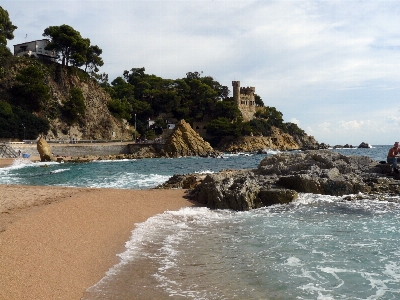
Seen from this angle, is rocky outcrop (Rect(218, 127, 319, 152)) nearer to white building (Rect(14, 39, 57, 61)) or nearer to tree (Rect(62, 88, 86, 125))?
tree (Rect(62, 88, 86, 125))

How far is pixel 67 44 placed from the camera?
213 ft

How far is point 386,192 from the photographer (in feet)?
52.5

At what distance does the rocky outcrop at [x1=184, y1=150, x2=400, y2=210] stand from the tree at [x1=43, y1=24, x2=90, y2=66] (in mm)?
53827

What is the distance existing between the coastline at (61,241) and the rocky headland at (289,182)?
6.76 feet

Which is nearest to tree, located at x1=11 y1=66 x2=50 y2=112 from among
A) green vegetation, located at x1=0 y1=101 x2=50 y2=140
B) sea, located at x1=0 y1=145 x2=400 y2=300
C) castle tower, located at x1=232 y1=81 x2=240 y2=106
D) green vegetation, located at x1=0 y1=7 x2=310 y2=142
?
green vegetation, located at x1=0 y1=7 x2=310 y2=142

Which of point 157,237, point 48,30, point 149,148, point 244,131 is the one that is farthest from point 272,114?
point 157,237


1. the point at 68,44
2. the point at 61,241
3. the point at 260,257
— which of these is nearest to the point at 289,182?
the point at 260,257

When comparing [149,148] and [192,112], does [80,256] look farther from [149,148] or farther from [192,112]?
[192,112]

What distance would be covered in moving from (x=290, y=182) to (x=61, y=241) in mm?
10805

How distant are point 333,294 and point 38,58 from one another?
2698 inches

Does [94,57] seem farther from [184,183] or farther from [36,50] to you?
[184,183]

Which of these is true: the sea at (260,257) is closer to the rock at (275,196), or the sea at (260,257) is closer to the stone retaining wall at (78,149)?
the rock at (275,196)

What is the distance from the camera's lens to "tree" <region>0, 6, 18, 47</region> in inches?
2319

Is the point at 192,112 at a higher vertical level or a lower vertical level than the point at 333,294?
higher
